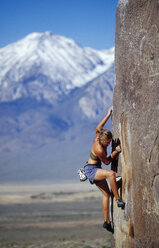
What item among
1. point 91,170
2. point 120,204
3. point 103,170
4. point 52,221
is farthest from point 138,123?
point 52,221

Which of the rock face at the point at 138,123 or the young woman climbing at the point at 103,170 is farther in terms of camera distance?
the young woman climbing at the point at 103,170

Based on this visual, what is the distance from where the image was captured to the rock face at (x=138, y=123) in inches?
340

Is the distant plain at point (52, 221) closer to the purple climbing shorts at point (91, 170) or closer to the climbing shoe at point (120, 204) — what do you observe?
the purple climbing shorts at point (91, 170)

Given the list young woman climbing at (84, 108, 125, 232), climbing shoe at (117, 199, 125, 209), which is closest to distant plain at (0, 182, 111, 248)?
young woman climbing at (84, 108, 125, 232)

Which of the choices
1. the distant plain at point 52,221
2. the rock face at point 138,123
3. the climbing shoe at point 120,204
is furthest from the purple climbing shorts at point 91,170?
the distant plain at point 52,221

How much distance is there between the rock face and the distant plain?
58.5 feet

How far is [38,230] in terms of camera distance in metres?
41.0

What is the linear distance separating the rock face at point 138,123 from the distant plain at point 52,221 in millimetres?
17818

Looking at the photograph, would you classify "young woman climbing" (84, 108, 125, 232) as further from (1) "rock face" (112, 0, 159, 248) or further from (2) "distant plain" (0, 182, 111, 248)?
(2) "distant plain" (0, 182, 111, 248)

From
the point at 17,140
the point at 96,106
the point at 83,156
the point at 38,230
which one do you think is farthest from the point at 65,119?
the point at 38,230

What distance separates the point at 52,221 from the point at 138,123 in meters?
39.5

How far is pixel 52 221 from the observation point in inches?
1861

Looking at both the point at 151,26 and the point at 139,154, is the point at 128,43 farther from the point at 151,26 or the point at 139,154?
the point at 139,154

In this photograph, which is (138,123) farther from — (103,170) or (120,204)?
(120,204)
